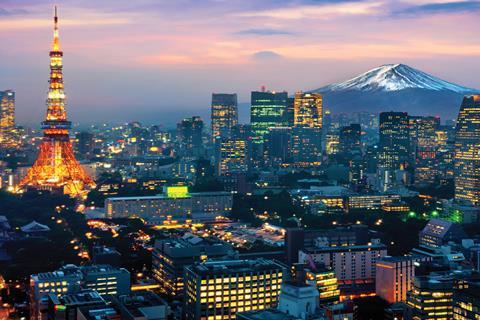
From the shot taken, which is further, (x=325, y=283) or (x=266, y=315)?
(x=325, y=283)

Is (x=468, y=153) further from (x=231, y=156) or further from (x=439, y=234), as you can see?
(x=231, y=156)

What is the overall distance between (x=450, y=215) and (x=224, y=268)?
16.9 m

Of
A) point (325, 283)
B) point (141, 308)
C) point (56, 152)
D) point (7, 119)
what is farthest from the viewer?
point (7, 119)

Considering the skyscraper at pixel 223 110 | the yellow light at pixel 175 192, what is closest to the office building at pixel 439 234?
the yellow light at pixel 175 192

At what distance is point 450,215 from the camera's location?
3294 centimetres

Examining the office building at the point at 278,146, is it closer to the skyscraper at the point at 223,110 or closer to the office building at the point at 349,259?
the skyscraper at the point at 223,110

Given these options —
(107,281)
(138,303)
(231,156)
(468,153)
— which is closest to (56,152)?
(231,156)

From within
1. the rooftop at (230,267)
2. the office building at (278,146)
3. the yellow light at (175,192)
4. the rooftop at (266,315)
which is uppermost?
the office building at (278,146)

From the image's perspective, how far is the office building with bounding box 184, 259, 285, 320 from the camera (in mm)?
17703

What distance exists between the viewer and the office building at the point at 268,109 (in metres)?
63.4

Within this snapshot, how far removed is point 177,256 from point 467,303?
7952 mm

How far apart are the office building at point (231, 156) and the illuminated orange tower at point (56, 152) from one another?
13.5 m

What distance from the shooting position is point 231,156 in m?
52.3

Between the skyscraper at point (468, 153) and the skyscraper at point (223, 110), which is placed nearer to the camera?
the skyscraper at point (468, 153)
